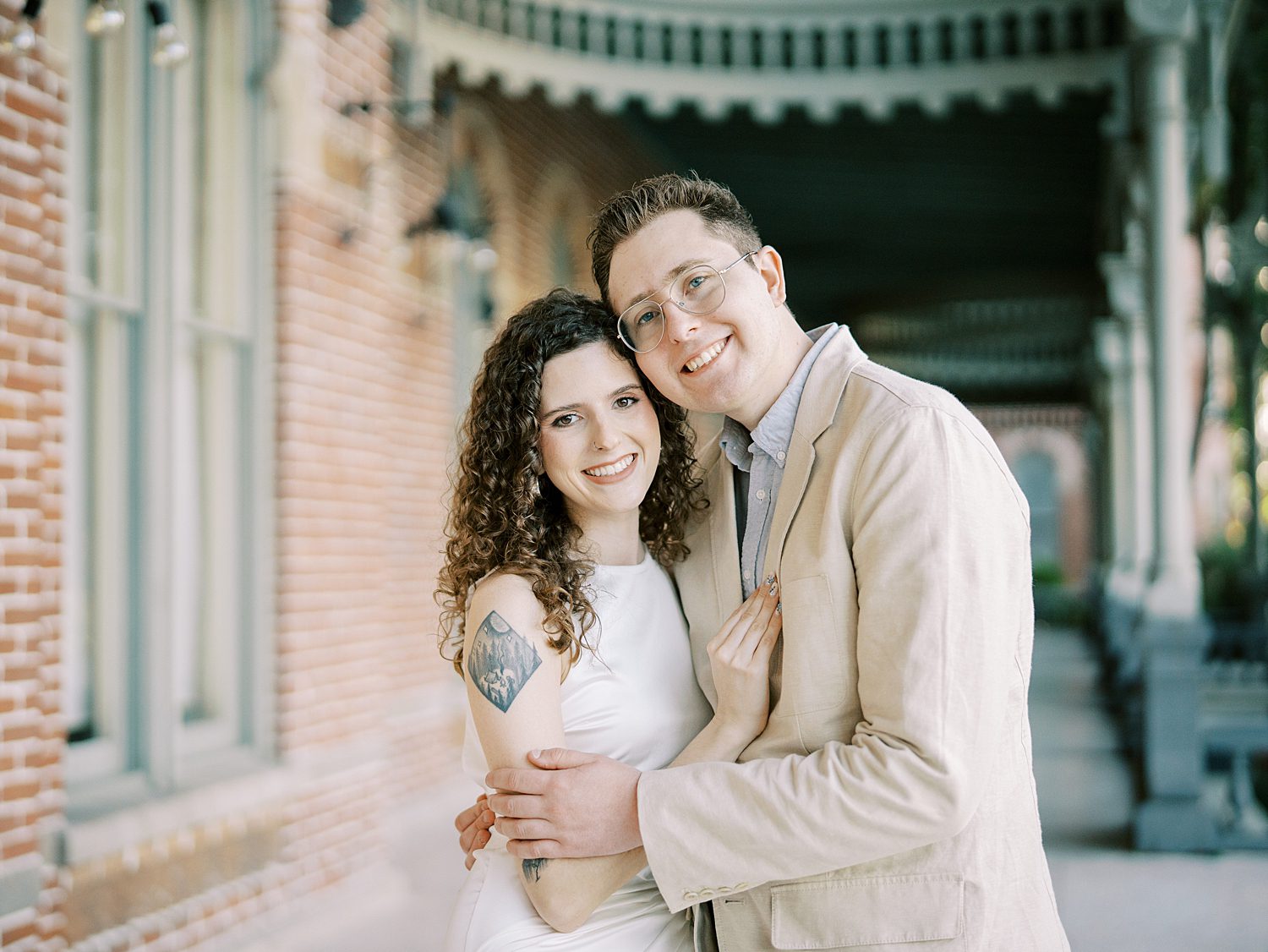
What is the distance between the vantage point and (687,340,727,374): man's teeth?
6.89ft

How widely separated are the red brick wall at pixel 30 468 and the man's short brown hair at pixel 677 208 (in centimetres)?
233

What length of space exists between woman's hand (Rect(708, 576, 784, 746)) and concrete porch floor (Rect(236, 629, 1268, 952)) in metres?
3.29

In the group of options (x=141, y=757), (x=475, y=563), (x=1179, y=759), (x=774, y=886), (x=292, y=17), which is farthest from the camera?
(x=1179, y=759)

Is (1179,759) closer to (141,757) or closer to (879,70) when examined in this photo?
(879,70)

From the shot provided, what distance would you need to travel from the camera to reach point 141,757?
4.34 meters

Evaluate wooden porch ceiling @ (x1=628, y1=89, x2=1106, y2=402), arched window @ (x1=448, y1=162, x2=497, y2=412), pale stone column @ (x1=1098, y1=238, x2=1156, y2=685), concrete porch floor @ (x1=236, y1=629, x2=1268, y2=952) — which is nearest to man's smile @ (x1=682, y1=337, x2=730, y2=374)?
concrete porch floor @ (x1=236, y1=629, x2=1268, y2=952)

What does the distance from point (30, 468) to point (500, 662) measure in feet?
7.45

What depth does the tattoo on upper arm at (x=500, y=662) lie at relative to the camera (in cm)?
207

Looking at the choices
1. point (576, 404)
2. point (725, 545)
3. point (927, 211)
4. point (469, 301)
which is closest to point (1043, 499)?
point (927, 211)

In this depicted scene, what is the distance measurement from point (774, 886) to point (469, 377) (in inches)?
250

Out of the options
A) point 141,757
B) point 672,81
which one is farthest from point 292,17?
point 141,757

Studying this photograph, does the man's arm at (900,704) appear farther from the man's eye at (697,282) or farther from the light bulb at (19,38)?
the light bulb at (19,38)

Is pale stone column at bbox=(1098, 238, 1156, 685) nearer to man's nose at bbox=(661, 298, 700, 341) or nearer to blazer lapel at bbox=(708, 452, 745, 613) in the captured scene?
blazer lapel at bbox=(708, 452, 745, 613)

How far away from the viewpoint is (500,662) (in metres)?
2.09
